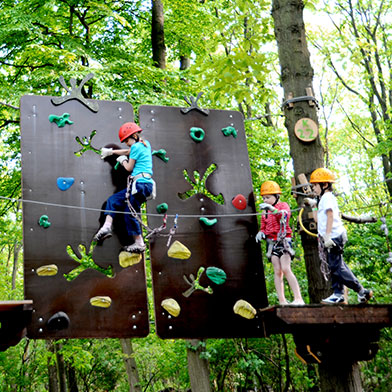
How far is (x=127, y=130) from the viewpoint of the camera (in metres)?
5.73

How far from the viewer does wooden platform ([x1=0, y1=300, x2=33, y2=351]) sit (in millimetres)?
4801

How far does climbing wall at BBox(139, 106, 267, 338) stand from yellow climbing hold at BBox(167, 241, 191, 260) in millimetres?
12

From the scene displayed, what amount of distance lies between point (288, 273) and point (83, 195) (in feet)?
8.41

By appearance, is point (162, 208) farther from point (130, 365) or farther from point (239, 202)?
point (130, 365)

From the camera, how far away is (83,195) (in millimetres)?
5664

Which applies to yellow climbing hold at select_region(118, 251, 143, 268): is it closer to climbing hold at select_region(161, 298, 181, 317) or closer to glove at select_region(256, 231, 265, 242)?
climbing hold at select_region(161, 298, 181, 317)

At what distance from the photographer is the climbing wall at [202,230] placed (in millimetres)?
5629

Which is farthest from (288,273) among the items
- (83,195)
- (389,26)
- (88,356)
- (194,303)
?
(389,26)

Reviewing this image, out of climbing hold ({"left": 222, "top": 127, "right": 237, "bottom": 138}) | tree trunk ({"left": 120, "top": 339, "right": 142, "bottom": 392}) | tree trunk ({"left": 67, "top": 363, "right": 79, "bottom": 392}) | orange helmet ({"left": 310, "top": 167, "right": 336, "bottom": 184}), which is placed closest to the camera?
orange helmet ({"left": 310, "top": 167, "right": 336, "bottom": 184})

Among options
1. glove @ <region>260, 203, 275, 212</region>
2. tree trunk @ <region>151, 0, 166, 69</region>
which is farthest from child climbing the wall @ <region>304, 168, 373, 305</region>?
tree trunk @ <region>151, 0, 166, 69</region>

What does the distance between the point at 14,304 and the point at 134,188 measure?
69.8 inches

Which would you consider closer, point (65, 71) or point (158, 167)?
point (158, 167)

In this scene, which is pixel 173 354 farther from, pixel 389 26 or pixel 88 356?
pixel 389 26

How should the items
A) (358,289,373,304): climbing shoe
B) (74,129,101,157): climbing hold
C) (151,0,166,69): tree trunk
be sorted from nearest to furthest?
1. (358,289,373,304): climbing shoe
2. (74,129,101,157): climbing hold
3. (151,0,166,69): tree trunk
